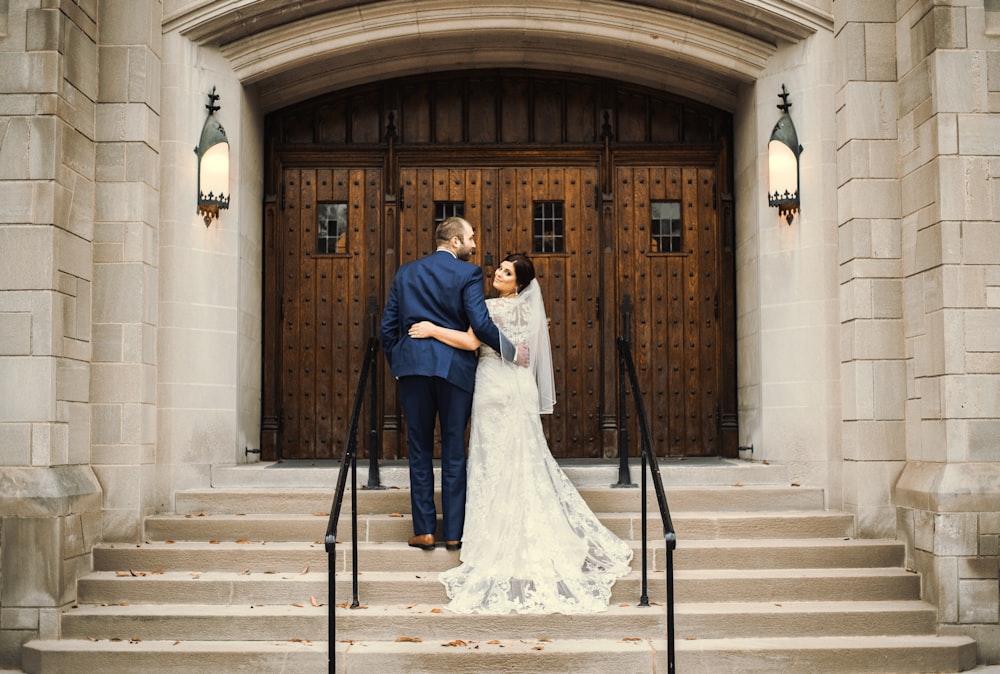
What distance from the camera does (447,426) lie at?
6.32m

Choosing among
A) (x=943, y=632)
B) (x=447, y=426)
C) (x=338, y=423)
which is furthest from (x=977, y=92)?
(x=338, y=423)

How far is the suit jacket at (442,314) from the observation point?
20.6ft

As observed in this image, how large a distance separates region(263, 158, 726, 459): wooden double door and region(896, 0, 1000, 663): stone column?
2278mm

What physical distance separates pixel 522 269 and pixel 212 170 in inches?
99.4

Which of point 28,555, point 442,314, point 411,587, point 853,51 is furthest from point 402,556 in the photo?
point 853,51

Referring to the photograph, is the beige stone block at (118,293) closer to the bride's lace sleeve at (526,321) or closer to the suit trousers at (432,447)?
the suit trousers at (432,447)

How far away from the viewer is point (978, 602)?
601 centimetres

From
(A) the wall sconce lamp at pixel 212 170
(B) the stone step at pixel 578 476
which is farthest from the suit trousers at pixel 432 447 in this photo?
(A) the wall sconce lamp at pixel 212 170

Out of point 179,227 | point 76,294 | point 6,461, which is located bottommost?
point 6,461

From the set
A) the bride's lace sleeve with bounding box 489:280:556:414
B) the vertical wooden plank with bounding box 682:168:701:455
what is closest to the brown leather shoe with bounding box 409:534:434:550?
the bride's lace sleeve with bounding box 489:280:556:414

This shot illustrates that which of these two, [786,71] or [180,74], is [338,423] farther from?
[786,71]

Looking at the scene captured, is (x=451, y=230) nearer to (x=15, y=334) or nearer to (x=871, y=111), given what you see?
(x=15, y=334)

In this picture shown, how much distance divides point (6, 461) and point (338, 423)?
3.00m

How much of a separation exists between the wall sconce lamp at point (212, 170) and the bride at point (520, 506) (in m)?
2.15
